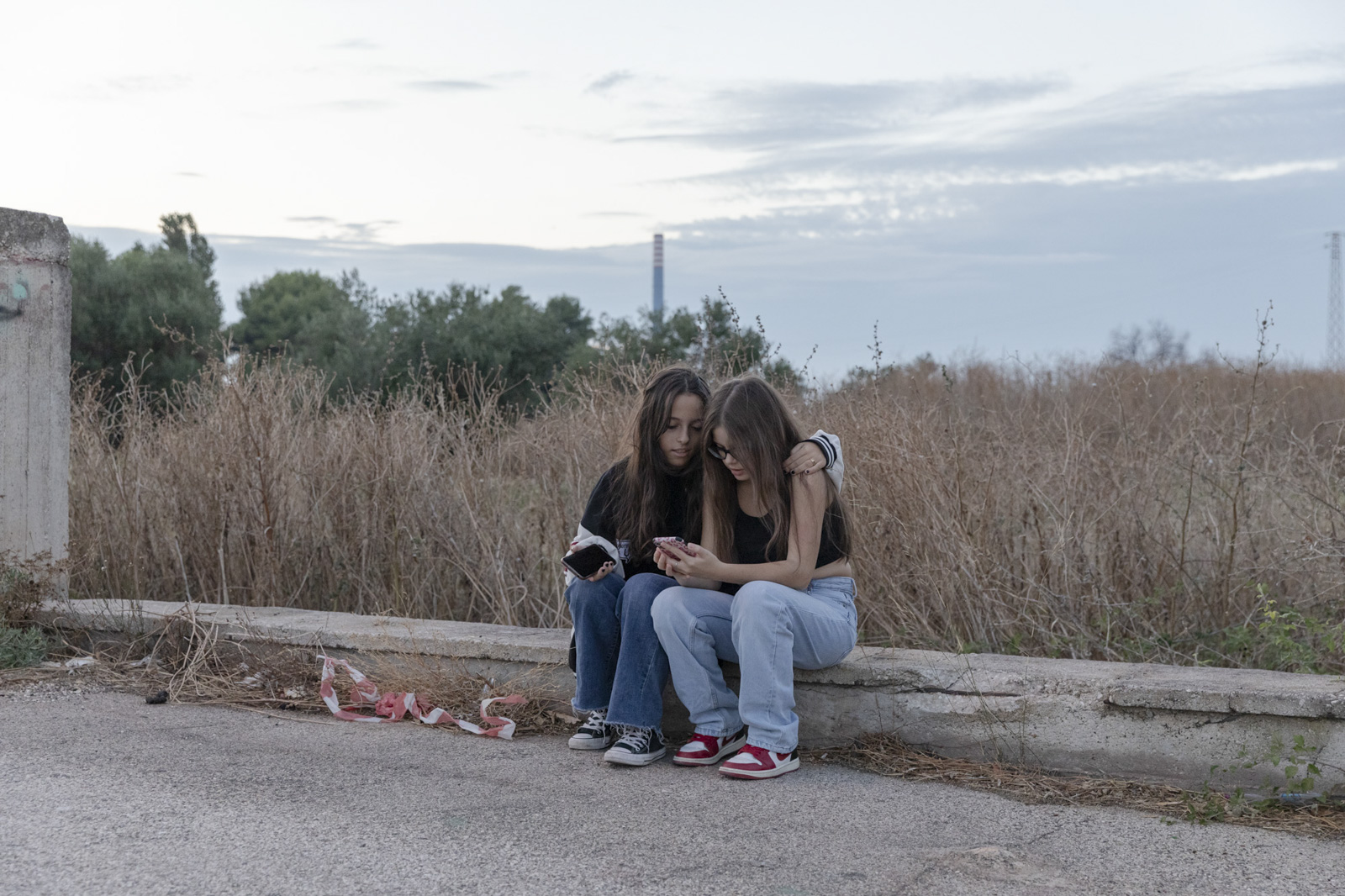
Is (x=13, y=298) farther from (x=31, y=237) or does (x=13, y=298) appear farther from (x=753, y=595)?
(x=753, y=595)

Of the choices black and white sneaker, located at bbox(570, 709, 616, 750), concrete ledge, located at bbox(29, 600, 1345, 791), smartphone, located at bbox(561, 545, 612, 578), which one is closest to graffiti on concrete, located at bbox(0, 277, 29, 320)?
concrete ledge, located at bbox(29, 600, 1345, 791)

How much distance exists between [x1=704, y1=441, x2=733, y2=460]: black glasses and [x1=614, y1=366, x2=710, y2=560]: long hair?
0.20 meters

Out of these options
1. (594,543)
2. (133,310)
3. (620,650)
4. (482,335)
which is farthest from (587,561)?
(133,310)

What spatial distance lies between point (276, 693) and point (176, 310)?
18239 mm

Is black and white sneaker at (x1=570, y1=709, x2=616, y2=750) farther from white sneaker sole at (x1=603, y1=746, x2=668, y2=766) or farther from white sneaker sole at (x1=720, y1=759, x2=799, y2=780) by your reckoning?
white sneaker sole at (x1=720, y1=759, x2=799, y2=780)

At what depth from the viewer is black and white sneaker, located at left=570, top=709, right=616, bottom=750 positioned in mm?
4109

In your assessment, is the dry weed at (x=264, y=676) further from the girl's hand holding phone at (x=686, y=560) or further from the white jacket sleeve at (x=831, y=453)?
the white jacket sleeve at (x=831, y=453)

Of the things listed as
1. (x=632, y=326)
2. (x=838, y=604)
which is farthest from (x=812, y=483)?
(x=632, y=326)

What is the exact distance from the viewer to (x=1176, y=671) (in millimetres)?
3867

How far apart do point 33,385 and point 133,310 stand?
53.5 feet

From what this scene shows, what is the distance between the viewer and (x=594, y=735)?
4.13 meters

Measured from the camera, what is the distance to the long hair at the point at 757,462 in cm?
390

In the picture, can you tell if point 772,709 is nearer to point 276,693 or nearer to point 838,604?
point 838,604

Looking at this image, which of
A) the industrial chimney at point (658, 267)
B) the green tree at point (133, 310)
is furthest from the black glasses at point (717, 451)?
the industrial chimney at point (658, 267)
